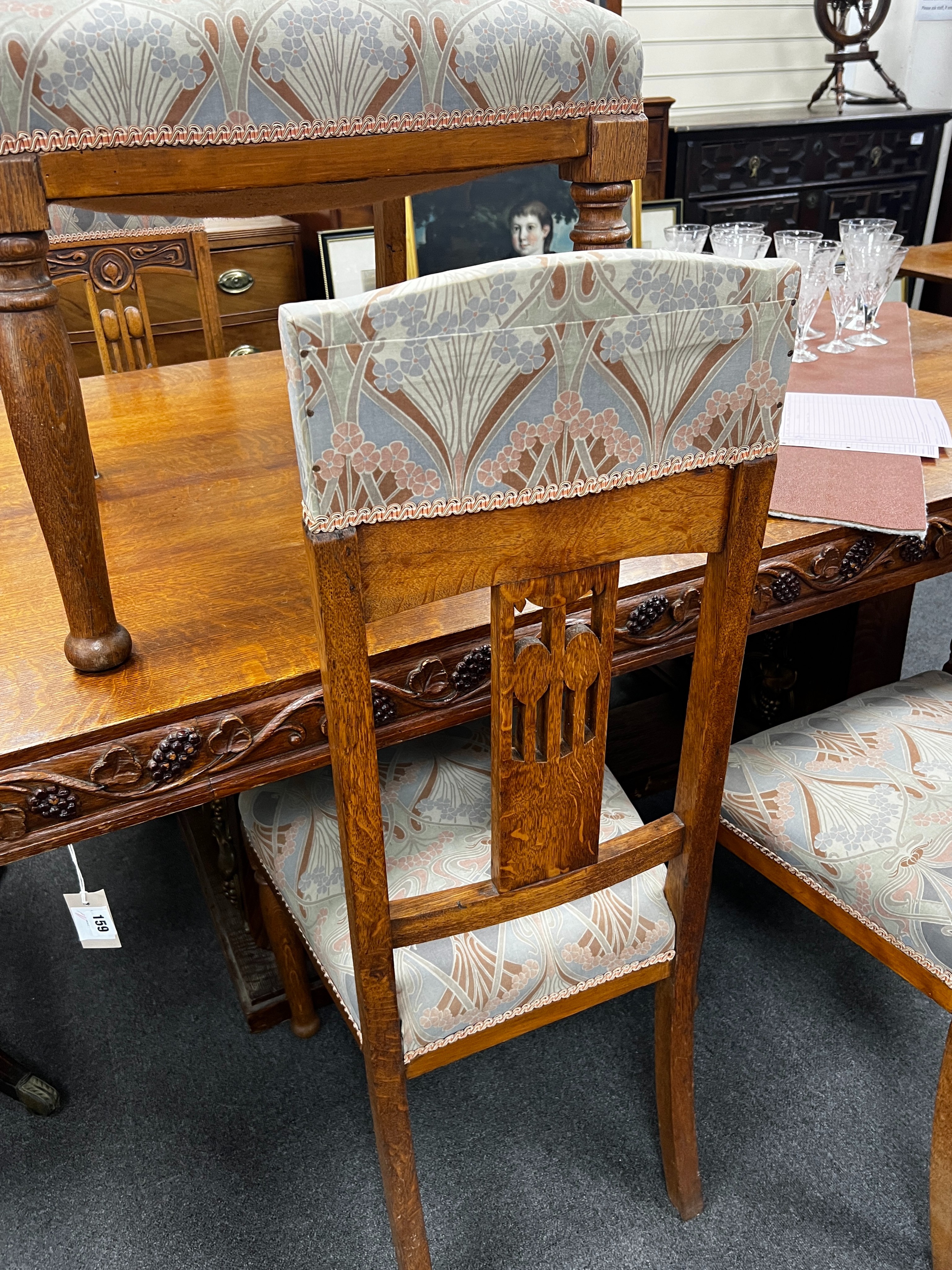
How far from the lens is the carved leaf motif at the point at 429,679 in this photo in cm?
89

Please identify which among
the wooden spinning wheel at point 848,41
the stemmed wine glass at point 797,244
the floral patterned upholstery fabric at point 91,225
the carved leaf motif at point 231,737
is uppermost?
the wooden spinning wheel at point 848,41

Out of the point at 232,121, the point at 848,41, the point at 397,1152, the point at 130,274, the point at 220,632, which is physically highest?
the point at 848,41

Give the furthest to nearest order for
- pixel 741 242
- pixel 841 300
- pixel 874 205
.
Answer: pixel 874 205 → pixel 841 300 → pixel 741 242

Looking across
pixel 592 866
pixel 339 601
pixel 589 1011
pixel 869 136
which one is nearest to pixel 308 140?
pixel 339 601

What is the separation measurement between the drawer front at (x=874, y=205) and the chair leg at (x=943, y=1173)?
3215 millimetres

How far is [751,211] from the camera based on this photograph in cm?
332

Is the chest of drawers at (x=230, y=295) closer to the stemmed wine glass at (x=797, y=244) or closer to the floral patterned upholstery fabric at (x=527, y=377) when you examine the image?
the stemmed wine glass at (x=797, y=244)

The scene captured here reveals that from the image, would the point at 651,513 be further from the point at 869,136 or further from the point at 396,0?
the point at 869,136

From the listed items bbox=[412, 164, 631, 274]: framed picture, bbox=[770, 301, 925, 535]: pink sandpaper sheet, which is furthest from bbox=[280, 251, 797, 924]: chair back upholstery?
bbox=[412, 164, 631, 274]: framed picture

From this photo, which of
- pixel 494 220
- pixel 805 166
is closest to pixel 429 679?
pixel 494 220

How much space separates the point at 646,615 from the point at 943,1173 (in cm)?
68

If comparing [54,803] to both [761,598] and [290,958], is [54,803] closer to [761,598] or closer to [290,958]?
[290,958]

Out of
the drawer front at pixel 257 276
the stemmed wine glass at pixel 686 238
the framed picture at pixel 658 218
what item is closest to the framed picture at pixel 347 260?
the drawer front at pixel 257 276

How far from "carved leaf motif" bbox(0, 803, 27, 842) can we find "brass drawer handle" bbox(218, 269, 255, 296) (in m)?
2.42
